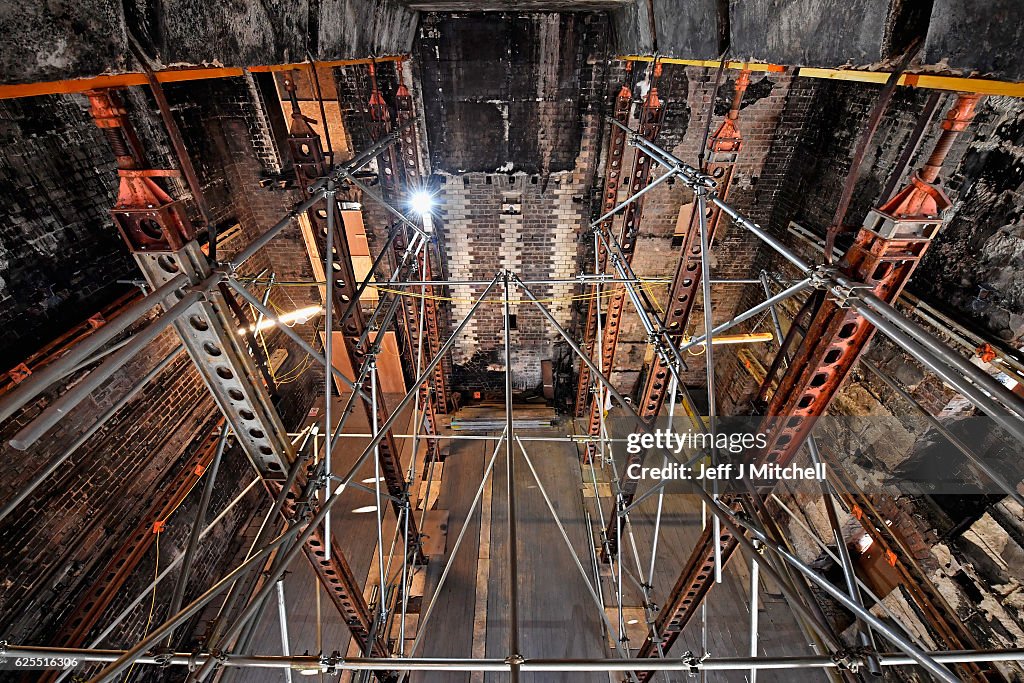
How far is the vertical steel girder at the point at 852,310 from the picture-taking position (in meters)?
2.42

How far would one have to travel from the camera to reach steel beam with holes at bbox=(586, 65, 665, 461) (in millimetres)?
5898

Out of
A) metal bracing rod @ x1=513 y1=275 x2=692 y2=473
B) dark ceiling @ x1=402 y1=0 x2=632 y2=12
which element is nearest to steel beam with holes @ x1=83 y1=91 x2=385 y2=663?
metal bracing rod @ x1=513 y1=275 x2=692 y2=473

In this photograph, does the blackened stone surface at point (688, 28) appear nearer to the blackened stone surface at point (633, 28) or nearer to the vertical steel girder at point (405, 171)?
the blackened stone surface at point (633, 28)

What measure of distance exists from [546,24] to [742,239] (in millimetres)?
5152

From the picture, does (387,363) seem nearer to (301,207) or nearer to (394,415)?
(394,415)

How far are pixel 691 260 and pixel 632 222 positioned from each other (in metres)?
2.27

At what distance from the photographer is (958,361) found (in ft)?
6.94

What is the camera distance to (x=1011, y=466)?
4.66 meters

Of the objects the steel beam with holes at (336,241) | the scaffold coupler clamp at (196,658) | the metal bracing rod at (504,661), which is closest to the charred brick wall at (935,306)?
the metal bracing rod at (504,661)

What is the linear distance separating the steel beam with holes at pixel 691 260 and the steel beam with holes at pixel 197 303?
379cm

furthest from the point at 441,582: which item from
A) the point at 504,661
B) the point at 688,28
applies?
the point at 688,28

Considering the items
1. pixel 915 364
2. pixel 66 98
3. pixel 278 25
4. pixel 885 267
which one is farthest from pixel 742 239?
pixel 66 98

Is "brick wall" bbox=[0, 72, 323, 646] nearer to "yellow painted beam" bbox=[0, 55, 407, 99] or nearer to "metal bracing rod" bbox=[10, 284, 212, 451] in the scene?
"yellow painted beam" bbox=[0, 55, 407, 99]

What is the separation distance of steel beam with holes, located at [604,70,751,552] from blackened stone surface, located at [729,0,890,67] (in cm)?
44
